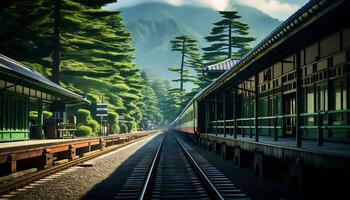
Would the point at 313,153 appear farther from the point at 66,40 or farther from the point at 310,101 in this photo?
the point at 66,40

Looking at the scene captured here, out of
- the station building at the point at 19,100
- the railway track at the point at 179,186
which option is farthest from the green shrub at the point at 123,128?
the railway track at the point at 179,186

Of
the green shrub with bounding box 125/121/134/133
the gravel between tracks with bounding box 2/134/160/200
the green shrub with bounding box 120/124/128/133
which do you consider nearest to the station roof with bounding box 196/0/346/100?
the gravel between tracks with bounding box 2/134/160/200

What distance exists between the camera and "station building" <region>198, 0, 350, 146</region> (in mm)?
8681

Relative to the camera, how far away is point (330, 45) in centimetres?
1349

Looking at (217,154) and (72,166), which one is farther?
(217,154)

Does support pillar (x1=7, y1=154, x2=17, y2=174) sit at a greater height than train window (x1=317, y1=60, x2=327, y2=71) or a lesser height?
lesser

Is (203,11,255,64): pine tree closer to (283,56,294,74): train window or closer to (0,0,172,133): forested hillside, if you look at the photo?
(0,0,172,133): forested hillside

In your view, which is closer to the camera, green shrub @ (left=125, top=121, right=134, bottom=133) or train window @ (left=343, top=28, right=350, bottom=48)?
train window @ (left=343, top=28, right=350, bottom=48)

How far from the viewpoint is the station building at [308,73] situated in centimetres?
868

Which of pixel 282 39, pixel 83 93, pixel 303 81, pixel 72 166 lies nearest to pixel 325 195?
pixel 282 39

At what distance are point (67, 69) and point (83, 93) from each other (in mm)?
3130

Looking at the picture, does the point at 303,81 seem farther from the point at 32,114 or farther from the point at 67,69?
the point at 67,69

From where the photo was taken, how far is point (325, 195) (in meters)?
9.20

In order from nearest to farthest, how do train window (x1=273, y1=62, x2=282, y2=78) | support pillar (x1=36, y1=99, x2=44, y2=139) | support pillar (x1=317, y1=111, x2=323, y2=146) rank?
support pillar (x1=317, y1=111, x2=323, y2=146) → train window (x1=273, y1=62, x2=282, y2=78) → support pillar (x1=36, y1=99, x2=44, y2=139)
